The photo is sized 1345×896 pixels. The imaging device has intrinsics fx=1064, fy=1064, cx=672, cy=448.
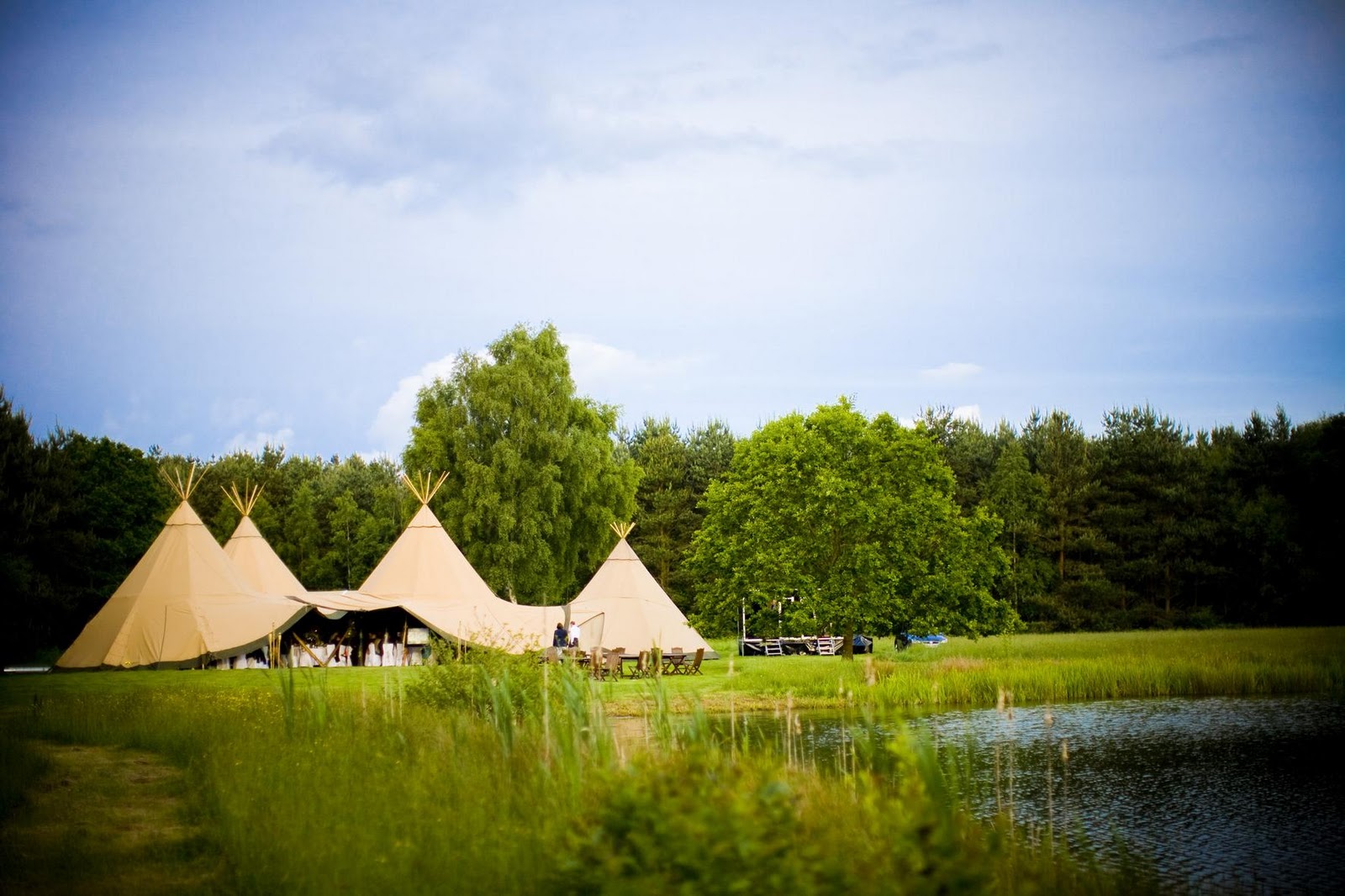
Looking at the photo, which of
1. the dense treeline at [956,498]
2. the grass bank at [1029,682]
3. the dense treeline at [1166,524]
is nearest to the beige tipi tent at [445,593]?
the dense treeline at [956,498]

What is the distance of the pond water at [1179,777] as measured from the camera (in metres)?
8.45

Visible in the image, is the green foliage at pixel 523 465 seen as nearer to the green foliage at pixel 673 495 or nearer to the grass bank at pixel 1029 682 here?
the green foliage at pixel 673 495

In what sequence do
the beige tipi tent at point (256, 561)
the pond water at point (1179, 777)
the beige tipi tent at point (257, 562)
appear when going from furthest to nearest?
the beige tipi tent at point (256, 561) < the beige tipi tent at point (257, 562) < the pond water at point (1179, 777)

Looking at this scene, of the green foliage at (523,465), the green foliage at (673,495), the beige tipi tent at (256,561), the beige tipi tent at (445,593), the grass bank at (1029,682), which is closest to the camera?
the grass bank at (1029,682)

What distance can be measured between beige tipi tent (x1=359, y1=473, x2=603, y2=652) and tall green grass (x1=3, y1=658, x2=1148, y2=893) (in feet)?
47.4

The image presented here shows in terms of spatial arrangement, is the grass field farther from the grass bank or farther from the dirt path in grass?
the grass bank

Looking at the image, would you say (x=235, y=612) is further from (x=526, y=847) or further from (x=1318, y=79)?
(x=1318, y=79)

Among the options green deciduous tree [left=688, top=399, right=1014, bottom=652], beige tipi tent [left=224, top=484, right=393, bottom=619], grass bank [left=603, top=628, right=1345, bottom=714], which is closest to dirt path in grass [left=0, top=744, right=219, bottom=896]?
grass bank [left=603, top=628, right=1345, bottom=714]

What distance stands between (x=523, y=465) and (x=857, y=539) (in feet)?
44.2

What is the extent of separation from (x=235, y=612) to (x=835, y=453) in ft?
51.0

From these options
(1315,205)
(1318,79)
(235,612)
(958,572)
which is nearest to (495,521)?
(235,612)

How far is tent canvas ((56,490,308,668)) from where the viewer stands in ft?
79.1

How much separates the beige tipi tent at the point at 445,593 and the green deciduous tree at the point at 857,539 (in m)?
4.75

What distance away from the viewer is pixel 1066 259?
28562 mm
